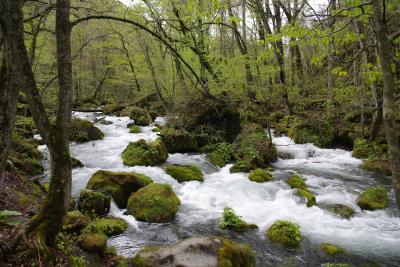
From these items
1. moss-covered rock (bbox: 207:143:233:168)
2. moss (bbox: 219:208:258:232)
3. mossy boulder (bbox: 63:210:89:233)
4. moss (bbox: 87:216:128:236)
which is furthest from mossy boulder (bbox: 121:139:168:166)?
mossy boulder (bbox: 63:210:89:233)

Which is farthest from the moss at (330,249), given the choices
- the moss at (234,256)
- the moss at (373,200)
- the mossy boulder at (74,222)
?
the mossy boulder at (74,222)

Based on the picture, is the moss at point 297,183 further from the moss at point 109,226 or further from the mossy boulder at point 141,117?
the mossy boulder at point 141,117

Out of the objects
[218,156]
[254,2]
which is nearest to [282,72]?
[254,2]

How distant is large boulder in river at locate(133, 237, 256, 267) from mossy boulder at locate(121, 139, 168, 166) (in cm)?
696

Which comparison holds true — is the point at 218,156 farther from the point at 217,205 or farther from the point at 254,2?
the point at 254,2

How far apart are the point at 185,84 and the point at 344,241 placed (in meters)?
11.5

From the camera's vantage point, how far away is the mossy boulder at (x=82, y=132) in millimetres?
16484

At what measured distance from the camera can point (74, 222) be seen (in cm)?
630

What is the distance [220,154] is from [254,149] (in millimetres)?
1488

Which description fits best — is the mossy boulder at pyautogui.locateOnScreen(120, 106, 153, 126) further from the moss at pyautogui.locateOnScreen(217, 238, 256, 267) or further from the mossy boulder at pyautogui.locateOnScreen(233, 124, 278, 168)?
the moss at pyautogui.locateOnScreen(217, 238, 256, 267)

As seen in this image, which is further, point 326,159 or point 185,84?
point 185,84

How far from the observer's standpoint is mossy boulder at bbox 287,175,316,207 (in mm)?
9093

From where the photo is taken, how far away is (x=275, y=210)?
346 inches

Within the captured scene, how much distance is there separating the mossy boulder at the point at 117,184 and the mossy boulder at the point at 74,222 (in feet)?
6.46
